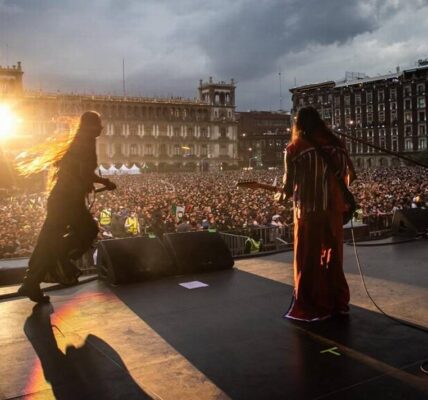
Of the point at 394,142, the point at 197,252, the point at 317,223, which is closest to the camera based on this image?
→ the point at 317,223

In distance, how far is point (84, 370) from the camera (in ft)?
11.4

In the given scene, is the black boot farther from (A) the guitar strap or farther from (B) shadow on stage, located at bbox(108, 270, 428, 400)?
(A) the guitar strap

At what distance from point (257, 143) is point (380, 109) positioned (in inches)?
1126

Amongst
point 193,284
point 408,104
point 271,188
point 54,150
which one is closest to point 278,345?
point 271,188

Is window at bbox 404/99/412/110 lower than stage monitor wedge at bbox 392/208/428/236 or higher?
higher

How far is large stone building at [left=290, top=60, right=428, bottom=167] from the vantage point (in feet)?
289

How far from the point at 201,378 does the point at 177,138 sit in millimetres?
91797

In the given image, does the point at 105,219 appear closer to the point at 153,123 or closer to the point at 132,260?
the point at 132,260

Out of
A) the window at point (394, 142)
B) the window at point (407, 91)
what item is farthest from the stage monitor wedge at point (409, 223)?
the window at point (407, 91)

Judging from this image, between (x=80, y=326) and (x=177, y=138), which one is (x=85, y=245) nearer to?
(x=80, y=326)

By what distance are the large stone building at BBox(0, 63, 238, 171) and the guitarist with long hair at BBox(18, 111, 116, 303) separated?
260 ft

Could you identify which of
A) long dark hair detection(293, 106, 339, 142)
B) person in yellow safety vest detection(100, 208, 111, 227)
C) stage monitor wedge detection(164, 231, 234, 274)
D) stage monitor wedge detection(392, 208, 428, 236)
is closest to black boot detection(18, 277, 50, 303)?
stage monitor wedge detection(164, 231, 234, 274)

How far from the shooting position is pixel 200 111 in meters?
96.3

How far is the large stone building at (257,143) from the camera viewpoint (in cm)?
11119
